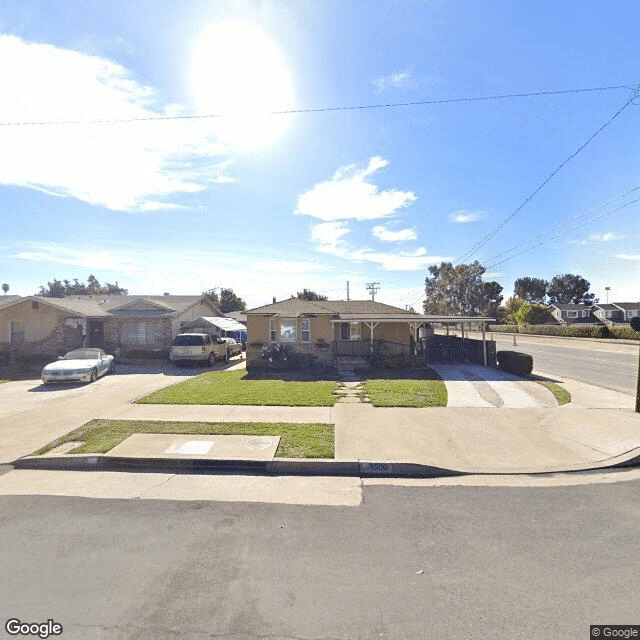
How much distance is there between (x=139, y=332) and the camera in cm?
2212

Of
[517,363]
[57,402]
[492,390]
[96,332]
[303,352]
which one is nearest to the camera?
[57,402]

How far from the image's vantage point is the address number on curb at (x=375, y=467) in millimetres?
6188

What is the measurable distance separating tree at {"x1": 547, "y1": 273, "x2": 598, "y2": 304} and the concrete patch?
112 meters

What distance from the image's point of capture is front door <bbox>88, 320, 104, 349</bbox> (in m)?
22.4

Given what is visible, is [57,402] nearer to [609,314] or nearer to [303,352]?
[303,352]

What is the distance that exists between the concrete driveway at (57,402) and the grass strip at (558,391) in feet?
42.5

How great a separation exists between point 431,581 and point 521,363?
14351 millimetres

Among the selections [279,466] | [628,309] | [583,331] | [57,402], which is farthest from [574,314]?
[57,402]

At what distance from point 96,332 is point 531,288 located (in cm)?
11027

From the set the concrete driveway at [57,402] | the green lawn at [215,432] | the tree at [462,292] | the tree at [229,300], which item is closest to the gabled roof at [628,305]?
the tree at [462,292]

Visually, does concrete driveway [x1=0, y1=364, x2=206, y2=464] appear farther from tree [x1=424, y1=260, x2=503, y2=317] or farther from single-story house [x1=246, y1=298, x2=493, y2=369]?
tree [x1=424, y1=260, x2=503, y2=317]

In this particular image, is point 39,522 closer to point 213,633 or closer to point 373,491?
point 213,633

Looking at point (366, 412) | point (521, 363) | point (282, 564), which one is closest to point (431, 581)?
point (282, 564)

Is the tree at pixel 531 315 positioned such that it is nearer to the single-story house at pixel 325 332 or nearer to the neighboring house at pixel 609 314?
the neighboring house at pixel 609 314
